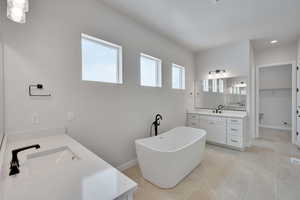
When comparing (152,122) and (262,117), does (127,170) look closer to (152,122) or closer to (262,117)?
(152,122)

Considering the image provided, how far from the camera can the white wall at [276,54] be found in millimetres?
3698

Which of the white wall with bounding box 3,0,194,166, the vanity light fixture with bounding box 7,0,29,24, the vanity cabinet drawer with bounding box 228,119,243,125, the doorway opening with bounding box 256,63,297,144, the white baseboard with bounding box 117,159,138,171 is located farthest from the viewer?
the doorway opening with bounding box 256,63,297,144

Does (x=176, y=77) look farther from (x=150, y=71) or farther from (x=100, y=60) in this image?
(x=100, y=60)

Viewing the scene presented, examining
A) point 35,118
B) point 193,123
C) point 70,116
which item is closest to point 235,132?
Answer: point 193,123

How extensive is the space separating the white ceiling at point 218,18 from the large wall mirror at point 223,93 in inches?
45.6

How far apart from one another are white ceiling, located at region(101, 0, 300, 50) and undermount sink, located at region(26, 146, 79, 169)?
2196 mm

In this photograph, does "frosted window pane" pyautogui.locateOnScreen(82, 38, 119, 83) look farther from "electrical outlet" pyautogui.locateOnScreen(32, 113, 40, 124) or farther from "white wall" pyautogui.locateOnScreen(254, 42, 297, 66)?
"white wall" pyautogui.locateOnScreen(254, 42, 297, 66)

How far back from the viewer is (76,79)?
1.84 m

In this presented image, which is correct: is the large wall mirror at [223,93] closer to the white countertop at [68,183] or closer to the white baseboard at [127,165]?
the white baseboard at [127,165]

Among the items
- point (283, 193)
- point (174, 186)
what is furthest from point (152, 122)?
point (283, 193)

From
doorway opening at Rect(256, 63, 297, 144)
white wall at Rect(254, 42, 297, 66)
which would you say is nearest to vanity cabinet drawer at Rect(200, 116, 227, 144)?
doorway opening at Rect(256, 63, 297, 144)

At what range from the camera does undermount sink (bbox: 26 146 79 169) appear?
1.09 meters

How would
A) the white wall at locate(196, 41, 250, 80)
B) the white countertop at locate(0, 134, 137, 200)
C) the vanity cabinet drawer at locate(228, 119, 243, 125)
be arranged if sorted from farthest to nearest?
the white wall at locate(196, 41, 250, 80)
the vanity cabinet drawer at locate(228, 119, 243, 125)
the white countertop at locate(0, 134, 137, 200)

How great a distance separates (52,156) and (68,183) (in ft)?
2.15
